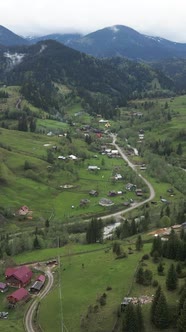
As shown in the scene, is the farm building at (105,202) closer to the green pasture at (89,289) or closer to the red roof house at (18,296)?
the green pasture at (89,289)

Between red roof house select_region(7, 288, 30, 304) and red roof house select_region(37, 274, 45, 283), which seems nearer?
red roof house select_region(7, 288, 30, 304)

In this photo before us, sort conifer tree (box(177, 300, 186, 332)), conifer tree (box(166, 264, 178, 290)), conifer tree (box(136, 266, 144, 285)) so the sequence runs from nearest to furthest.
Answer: conifer tree (box(177, 300, 186, 332)) < conifer tree (box(166, 264, 178, 290)) < conifer tree (box(136, 266, 144, 285))

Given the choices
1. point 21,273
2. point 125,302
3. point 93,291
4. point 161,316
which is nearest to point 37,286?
point 21,273

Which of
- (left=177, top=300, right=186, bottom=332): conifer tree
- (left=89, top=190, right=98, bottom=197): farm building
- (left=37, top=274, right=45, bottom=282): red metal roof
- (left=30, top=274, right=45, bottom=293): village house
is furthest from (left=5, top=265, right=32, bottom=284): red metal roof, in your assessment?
(left=89, top=190, right=98, bottom=197): farm building

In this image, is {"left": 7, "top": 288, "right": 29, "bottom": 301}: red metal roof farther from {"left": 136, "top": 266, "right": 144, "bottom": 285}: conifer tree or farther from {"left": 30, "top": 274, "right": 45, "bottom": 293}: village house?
{"left": 136, "top": 266, "right": 144, "bottom": 285}: conifer tree

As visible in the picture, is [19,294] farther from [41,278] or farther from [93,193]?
[93,193]

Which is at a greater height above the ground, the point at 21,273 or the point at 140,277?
the point at 140,277

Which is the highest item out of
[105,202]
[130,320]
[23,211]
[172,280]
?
[172,280]
